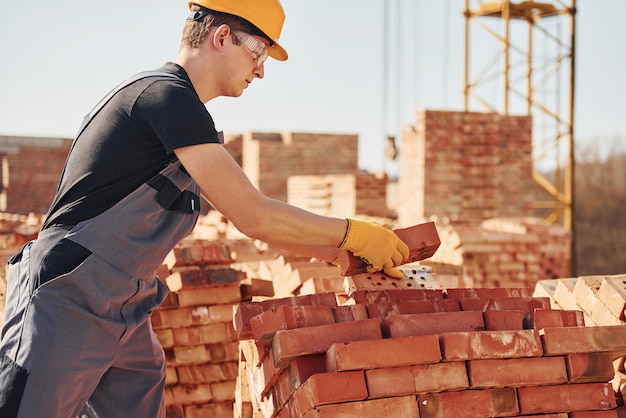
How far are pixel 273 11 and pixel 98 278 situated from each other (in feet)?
3.51

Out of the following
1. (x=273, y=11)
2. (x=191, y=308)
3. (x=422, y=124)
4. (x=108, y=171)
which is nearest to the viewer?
(x=108, y=171)

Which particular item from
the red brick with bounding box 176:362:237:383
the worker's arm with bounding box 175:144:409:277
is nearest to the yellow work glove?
the worker's arm with bounding box 175:144:409:277

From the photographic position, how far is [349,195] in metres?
12.1

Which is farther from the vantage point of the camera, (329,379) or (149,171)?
(149,171)

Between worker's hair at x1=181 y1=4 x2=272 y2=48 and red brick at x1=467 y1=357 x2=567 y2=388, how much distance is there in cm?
131

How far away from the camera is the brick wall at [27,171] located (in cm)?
1525

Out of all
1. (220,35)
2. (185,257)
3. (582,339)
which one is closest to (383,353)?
(582,339)

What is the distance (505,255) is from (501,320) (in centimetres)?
518

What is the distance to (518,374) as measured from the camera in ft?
7.42

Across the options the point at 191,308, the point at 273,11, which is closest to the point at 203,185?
the point at 273,11

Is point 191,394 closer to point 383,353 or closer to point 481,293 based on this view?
point 481,293

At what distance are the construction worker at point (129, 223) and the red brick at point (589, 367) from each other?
2.47 feet

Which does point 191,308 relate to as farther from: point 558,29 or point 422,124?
point 558,29

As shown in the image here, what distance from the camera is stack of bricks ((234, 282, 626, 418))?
7.04 ft
